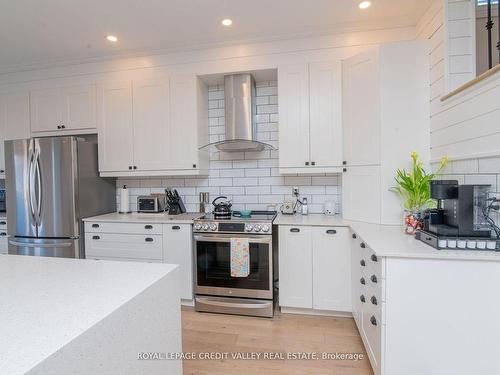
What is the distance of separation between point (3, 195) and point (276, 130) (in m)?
3.69

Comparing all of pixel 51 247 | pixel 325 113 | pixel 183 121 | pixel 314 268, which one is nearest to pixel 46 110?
pixel 51 247

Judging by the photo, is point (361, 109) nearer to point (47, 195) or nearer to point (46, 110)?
point (47, 195)

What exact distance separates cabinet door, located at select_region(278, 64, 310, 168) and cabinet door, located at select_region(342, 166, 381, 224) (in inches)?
18.4

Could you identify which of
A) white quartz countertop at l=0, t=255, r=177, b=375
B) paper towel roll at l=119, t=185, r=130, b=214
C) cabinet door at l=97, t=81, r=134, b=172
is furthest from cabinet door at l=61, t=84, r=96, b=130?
white quartz countertop at l=0, t=255, r=177, b=375

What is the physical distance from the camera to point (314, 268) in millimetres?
2445

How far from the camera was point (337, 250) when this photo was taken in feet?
7.85

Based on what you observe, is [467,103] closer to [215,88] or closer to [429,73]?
[429,73]

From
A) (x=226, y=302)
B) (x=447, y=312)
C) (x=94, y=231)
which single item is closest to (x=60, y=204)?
(x=94, y=231)

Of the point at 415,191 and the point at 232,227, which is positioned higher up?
the point at 415,191

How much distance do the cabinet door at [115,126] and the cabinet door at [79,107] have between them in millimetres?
103

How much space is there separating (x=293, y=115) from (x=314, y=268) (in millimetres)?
1549

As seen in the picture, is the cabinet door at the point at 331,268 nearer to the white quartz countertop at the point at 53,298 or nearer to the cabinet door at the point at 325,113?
the cabinet door at the point at 325,113

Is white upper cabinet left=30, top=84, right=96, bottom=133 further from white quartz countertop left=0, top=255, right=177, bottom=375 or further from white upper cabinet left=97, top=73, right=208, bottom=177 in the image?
white quartz countertop left=0, top=255, right=177, bottom=375

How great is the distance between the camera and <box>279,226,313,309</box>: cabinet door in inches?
96.9
